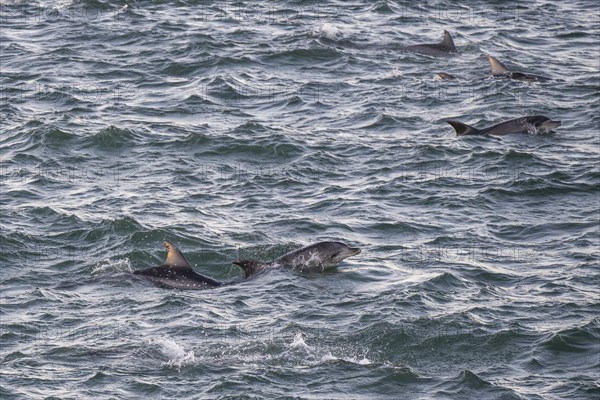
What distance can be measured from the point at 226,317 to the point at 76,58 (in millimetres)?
14129

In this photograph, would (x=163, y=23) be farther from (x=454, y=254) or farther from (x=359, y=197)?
(x=454, y=254)

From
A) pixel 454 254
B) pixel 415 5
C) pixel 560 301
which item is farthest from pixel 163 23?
pixel 560 301

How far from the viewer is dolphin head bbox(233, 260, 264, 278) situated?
20781mm

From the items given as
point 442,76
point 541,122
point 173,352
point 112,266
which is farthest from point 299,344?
point 442,76

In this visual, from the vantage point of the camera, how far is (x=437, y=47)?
33.2 meters

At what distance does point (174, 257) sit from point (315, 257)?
7.63 ft

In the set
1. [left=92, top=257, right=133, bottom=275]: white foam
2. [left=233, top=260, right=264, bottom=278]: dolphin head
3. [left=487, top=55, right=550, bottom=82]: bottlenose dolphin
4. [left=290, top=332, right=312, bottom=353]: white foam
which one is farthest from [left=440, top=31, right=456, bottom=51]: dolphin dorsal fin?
[left=290, top=332, right=312, bottom=353]: white foam

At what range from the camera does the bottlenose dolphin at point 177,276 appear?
20375 millimetres

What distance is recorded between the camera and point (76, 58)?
3177cm

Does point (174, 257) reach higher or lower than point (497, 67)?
higher

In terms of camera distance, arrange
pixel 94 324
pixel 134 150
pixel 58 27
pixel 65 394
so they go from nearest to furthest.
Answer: pixel 65 394 → pixel 94 324 → pixel 134 150 → pixel 58 27

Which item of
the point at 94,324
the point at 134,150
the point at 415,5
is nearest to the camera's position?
the point at 94,324

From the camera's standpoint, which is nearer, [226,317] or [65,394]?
[65,394]

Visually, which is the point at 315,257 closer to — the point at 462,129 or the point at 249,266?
the point at 249,266
